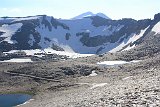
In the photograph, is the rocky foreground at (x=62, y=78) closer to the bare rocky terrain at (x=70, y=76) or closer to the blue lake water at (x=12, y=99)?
the bare rocky terrain at (x=70, y=76)

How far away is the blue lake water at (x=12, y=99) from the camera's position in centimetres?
9800

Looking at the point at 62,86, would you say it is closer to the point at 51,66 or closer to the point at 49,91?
the point at 49,91

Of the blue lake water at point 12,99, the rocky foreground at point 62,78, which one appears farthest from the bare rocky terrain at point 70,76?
the blue lake water at point 12,99

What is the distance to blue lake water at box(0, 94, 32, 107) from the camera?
322ft

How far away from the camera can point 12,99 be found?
107 m

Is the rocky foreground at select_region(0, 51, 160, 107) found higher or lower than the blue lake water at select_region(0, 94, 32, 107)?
higher

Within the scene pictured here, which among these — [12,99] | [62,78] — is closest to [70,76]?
[62,78]

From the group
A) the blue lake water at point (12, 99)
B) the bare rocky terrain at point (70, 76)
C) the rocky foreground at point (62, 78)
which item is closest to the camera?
the rocky foreground at point (62, 78)

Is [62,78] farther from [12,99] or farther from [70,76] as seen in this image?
[12,99]

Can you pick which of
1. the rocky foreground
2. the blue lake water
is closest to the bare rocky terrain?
the rocky foreground

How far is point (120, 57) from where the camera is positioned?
17538 centimetres

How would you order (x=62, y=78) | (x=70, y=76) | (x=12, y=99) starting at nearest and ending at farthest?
(x=12, y=99)
(x=62, y=78)
(x=70, y=76)

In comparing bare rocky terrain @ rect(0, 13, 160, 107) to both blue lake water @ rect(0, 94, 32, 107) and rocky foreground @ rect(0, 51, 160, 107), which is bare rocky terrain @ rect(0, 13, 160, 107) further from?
blue lake water @ rect(0, 94, 32, 107)

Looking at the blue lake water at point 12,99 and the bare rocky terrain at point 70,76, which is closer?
the bare rocky terrain at point 70,76
